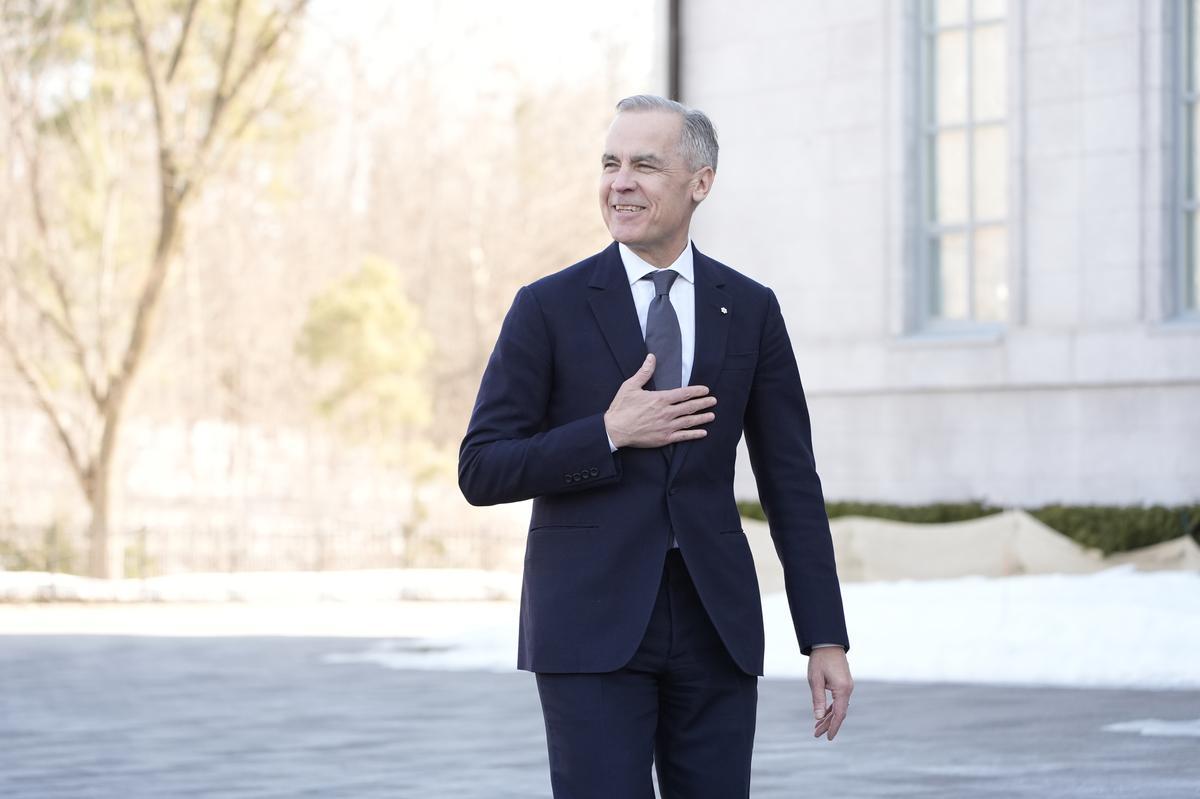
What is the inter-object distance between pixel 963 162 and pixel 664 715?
1675 centimetres

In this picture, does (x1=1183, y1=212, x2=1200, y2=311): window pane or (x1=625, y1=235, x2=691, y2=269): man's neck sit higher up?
(x1=1183, y1=212, x2=1200, y2=311): window pane

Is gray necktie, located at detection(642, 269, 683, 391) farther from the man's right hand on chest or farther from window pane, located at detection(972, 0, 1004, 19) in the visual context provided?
window pane, located at detection(972, 0, 1004, 19)

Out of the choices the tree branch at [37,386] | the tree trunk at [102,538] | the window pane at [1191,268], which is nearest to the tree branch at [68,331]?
the tree branch at [37,386]

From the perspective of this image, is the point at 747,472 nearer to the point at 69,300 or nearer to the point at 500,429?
the point at 69,300

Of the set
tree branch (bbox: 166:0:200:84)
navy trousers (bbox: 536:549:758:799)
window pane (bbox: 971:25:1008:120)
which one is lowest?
navy trousers (bbox: 536:549:758:799)

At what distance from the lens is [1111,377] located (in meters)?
18.4

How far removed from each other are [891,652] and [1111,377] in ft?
17.1

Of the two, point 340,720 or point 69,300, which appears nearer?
point 340,720

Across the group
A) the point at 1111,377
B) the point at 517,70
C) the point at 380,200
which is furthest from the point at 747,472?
the point at 380,200

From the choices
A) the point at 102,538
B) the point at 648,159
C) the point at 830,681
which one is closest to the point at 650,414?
the point at 648,159

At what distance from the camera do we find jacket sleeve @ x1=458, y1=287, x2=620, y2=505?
145 inches

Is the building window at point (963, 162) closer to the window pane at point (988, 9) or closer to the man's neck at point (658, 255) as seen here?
the window pane at point (988, 9)

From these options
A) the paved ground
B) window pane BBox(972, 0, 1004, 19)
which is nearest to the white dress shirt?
the paved ground

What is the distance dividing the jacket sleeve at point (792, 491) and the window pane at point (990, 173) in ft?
53.0
